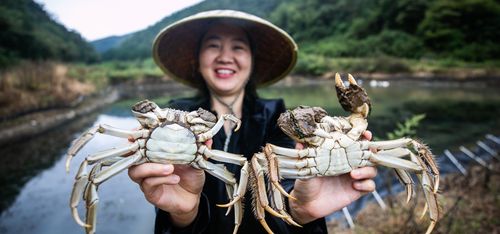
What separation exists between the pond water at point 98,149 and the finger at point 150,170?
23 cm

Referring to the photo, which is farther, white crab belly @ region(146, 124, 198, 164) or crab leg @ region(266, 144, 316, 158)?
crab leg @ region(266, 144, 316, 158)

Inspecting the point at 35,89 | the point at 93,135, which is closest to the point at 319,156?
the point at 93,135

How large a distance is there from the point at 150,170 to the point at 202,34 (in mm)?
1754

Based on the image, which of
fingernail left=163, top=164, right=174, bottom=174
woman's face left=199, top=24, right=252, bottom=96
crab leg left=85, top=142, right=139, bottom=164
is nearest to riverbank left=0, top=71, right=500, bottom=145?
woman's face left=199, top=24, right=252, bottom=96

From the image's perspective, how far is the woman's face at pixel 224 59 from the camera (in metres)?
2.95

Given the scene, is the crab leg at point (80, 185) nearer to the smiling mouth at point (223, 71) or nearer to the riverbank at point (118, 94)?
the smiling mouth at point (223, 71)

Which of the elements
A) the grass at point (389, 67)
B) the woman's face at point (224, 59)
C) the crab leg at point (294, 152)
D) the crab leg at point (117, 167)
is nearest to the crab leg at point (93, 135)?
the crab leg at point (117, 167)

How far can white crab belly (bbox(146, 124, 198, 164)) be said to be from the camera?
189 cm

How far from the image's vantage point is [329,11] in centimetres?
6550

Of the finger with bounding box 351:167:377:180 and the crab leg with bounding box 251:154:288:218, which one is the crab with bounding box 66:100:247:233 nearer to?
the crab leg with bounding box 251:154:288:218

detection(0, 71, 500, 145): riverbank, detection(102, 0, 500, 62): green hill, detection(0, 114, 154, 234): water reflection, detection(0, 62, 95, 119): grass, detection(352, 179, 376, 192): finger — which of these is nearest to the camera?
detection(352, 179, 376, 192): finger

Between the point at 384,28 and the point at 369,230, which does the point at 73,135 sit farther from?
the point at 384,28

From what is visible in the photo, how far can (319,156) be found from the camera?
199 cm

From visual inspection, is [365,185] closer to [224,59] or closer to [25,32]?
[224,59]
